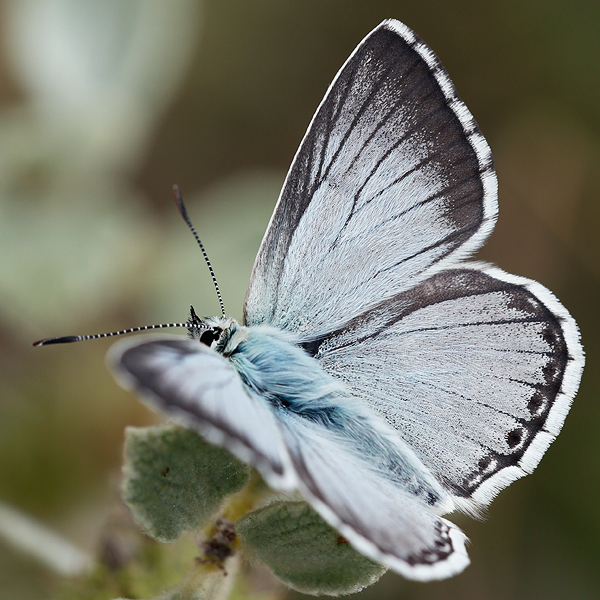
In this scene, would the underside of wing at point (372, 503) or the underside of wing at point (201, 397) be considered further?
the underside of wing at point (372, 503)

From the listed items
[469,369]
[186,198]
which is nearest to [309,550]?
[469,369]

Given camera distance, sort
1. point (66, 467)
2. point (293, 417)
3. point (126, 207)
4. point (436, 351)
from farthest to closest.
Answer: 1. point (126, 207)
2. point (66, 467)
3. point (436, 351)
4. point (293, 417)

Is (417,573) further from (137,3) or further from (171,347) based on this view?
(137,3)

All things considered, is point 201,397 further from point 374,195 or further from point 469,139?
point 469,139

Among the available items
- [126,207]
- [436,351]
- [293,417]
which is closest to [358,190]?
[436,351]

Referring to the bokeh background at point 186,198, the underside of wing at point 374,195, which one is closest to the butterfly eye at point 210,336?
the underside of wing at point 374,195

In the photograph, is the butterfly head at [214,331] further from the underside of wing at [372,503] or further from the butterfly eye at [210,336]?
the underside of wing at [372,503]
